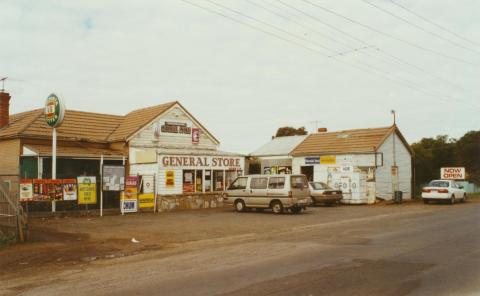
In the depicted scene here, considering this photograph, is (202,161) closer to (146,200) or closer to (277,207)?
(146,200)

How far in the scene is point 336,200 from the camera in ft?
98.2

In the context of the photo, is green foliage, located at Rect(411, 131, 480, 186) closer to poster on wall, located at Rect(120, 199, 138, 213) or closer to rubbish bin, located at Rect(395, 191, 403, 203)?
rubbish bin, located at Rect(395, 191, 403, 203)

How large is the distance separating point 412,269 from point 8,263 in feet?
29.1

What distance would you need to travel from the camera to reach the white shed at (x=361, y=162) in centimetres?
3200

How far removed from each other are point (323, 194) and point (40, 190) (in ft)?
55.9

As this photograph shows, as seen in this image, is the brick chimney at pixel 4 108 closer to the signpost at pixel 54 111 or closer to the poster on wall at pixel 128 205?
the signpost at pixel 54 111

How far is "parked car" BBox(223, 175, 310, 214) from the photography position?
2228 centimetres

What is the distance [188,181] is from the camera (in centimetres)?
2748

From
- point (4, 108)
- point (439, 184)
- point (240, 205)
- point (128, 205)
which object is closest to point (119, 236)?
point (128, 205)

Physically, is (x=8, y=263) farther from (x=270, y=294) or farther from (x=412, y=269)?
(x=412, y=269)

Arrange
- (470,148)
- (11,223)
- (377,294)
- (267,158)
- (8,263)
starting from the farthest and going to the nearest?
(470,148) → (267,158) → (11,223) → (8,263) → (377,294)

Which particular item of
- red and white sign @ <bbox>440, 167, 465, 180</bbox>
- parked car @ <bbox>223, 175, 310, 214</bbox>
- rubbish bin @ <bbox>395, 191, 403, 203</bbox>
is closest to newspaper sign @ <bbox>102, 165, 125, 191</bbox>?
parked car @ <bbox>223, 175, 310, 214</bbox>

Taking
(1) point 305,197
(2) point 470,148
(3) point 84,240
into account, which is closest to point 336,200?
(1) point 305,197

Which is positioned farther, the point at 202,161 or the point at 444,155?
the point at 444,155
